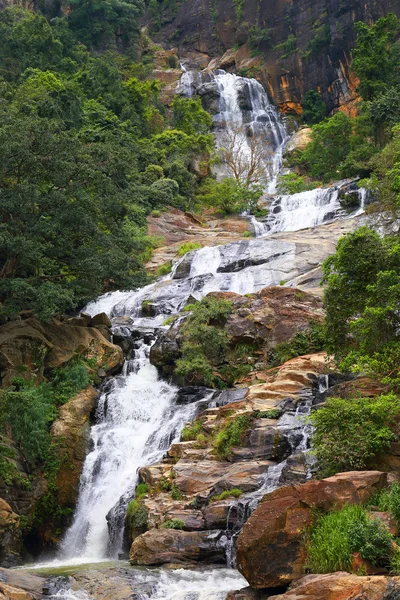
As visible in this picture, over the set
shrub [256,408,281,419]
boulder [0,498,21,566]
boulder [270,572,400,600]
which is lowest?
boulder [0,498,21,566]

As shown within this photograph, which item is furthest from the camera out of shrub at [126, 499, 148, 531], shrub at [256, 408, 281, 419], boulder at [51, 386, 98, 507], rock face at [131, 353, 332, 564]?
boulder at [51, 386, 98, 507]

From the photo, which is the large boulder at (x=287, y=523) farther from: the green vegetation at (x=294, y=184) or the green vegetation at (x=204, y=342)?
the green vegetation at (x=294, y=184)

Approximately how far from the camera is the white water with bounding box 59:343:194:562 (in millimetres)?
16956

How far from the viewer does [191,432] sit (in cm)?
1775

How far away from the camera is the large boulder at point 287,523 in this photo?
32.9ft

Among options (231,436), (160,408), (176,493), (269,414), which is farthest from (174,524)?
(160,408)

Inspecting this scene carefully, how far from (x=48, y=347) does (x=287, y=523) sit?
13.2 metres

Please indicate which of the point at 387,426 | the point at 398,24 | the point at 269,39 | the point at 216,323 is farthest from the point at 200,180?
the point at 387,426

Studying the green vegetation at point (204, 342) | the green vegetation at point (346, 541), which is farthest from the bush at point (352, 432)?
the green vegetation at point (204, 342)

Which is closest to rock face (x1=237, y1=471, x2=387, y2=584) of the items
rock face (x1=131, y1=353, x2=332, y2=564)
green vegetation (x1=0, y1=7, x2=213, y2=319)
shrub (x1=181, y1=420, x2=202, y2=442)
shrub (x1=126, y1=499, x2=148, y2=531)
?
rock face (x1=131, y1=353, x2=332, y2=564)

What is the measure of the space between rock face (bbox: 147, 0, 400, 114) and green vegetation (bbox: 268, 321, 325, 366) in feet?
122

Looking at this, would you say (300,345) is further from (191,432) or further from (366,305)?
(366,305)

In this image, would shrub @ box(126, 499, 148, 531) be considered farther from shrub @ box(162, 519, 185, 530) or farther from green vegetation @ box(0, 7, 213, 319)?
green vegetation @ box(0, 7, 213, 319)

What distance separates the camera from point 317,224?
36.3 metres
